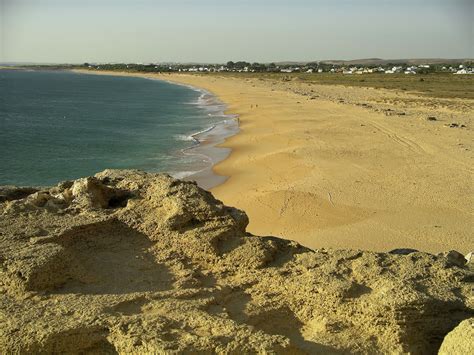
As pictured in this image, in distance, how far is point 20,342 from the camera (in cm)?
505

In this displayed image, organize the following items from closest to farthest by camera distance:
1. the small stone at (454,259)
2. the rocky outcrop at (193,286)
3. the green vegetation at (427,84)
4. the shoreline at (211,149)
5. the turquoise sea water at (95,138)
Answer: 1. the rocky outcrop at (193,286)
2. the small stone at (454,259)
3. the shoreline at (211,149)
4. the turquoise sea water at (95,138)
5. the green vegetation at (427,84)

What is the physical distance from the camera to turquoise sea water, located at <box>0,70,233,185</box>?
93.7 feet

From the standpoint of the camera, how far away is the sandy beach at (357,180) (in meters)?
15.9

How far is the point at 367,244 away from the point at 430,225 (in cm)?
310

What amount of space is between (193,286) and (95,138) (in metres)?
35.9

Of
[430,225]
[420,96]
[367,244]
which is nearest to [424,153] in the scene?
[430,225]

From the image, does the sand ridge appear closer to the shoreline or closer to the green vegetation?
the shoreline

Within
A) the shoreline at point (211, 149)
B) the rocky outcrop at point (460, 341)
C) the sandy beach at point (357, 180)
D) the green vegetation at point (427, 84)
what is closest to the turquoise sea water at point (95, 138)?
the shoreline at point (211, 149)

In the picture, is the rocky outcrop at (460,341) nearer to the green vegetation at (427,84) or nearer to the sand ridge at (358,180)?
the sand ridge at (358,180)

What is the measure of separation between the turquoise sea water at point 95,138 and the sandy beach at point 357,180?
4.83m

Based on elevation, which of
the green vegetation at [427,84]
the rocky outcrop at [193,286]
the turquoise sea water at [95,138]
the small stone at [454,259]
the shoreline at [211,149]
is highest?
the rocky outcrop at [193,286]

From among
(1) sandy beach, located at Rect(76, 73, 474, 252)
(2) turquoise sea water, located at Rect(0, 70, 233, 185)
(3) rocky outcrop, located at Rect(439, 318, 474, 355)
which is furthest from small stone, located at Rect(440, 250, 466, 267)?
(2) turquoise sea water, located at Rect(0, 70, 233, 185)

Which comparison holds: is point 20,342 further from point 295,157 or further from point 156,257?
point 295,157

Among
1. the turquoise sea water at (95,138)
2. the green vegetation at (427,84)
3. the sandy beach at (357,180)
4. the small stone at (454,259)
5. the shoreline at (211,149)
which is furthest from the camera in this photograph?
the green vegetation at (427,84)
